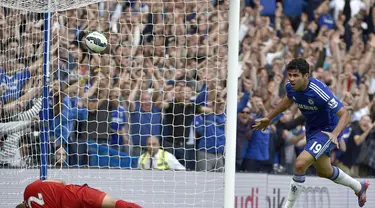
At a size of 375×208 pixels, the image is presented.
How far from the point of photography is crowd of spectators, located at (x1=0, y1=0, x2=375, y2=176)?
42.3 feet

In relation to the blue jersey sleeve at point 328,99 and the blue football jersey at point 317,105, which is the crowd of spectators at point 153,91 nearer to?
the blue football jersey at point 317,105

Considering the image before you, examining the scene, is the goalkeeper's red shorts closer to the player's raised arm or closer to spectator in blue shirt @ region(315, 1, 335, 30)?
the player's raised arm

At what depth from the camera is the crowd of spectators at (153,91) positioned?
42.3 feet

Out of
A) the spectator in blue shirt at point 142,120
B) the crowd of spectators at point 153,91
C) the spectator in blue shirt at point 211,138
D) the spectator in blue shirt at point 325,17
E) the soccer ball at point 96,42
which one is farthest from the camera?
the spectator in blue shirt at point 325,17

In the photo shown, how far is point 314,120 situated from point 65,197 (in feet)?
11.8

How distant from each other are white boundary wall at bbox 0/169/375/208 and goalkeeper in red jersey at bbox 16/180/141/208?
2.53 meters

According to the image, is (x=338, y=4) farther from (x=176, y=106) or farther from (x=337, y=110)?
(x=337, y=110)

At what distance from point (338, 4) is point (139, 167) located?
305 inches

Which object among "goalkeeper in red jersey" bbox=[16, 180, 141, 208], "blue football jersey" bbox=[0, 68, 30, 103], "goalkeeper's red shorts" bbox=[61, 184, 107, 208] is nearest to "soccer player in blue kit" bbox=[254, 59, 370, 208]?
"goalkeeper in red jersey" bbox=[16, 180, 141, 208]

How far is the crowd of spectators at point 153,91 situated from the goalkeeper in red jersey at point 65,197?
1994mm

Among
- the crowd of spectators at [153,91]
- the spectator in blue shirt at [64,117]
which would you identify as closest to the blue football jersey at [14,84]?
the crowd of spectators at [153,91]

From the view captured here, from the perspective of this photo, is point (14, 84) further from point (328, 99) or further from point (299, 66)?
point (328, 99)

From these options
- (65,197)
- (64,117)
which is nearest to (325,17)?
(64,117)

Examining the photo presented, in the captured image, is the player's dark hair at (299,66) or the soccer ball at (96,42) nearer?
the player's dark hair at (299,66)
